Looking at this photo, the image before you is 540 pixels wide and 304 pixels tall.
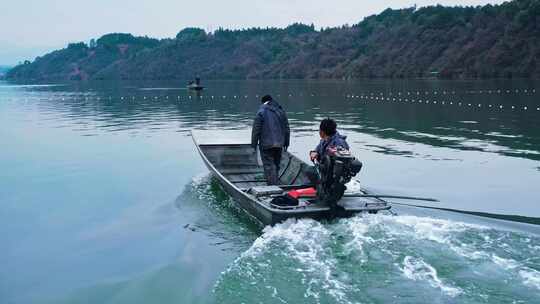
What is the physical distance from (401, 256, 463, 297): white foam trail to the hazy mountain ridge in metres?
66.5

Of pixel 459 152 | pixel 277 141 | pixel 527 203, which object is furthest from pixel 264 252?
pixel 459 152

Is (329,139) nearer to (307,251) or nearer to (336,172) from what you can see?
(336,172)

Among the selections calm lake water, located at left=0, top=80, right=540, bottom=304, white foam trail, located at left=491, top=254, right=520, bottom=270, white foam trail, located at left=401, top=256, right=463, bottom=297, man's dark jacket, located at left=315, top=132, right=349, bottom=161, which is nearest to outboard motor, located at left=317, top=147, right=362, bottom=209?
man's dark jacket, located at left=315, top=132, right=349, bottom=161

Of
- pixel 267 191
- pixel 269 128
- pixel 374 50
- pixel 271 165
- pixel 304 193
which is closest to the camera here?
pixel 304 193

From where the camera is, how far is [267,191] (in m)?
10.3

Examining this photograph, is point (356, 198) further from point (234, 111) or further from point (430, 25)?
point (430, 25)

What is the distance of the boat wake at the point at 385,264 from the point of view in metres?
6.67

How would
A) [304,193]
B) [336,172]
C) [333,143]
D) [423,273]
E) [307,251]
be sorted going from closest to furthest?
[423,273] → [307,251] → [336,172] → [333,143] → [304,193]

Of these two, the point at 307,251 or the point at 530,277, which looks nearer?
the point at 530,277

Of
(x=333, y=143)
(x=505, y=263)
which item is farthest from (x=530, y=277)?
(x=333, y=143)

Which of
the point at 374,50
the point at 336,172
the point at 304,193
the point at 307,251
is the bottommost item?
the point at 307,251

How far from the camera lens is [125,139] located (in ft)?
77.5

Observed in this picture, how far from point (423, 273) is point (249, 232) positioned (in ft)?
12.8

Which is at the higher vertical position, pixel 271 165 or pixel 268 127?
pixel 268 127
